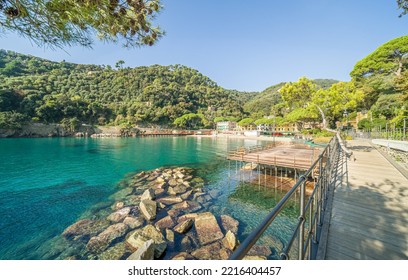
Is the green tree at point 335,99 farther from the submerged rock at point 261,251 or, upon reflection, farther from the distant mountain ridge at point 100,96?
the distant mountain ridge at point 100,96

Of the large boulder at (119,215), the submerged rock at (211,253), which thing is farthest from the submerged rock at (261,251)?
the large boulder at (119,215)

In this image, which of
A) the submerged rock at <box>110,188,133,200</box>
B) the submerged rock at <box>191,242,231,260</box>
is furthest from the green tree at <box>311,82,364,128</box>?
the submerged rock at <box>110,188,133,200</box>

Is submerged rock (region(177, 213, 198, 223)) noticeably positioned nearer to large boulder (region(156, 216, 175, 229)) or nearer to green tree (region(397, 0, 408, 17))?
large boulder (region(156, 216, 175, 229))

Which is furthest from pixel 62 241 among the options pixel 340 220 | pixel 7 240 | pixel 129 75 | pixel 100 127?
pixel 129 75

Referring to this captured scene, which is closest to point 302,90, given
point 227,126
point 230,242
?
point 230,242

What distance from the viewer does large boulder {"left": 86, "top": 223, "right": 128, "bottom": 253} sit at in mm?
5142

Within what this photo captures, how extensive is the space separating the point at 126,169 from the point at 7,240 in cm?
926

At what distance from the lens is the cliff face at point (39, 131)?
4062 cm

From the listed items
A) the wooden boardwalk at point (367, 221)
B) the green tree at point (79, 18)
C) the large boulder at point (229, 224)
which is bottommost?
the large boulder at point (229, 224)

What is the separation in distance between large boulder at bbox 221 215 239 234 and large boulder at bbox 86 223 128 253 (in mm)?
3412

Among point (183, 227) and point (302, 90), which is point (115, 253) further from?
point (302, 90)

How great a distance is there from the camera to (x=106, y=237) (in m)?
5.54

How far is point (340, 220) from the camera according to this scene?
2.81m
